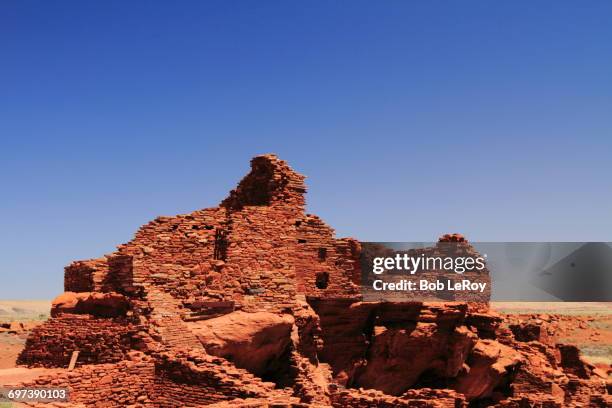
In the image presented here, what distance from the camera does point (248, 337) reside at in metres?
20.3

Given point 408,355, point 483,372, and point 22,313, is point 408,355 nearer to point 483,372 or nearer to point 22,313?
point 483,372

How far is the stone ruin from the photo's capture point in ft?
59.0

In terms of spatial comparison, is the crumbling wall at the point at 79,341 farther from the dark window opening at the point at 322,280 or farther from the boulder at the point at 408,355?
the boulder at the point at 408,355

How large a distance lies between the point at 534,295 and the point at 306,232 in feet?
55.8

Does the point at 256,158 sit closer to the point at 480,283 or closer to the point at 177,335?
the point at 177,335

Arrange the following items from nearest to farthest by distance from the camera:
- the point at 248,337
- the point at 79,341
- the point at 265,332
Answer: the point at 79,341, the point at 248,337, the point at 265,332

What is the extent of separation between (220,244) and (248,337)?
4.41 meters

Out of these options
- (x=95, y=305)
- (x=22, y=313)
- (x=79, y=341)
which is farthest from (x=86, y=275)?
(x=22, y=313)

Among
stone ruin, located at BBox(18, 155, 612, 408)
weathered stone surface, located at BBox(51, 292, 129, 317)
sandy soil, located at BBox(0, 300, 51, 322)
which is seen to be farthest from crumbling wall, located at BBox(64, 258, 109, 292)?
sandy soil, located at BBox(0, 300, 51, 322)

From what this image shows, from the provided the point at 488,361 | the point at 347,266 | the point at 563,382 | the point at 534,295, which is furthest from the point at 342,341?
the point at 534,295

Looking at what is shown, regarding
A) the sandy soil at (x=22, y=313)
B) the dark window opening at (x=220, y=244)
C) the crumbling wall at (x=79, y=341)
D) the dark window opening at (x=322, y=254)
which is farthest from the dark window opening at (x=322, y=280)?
the sandy soil at (x=22, y=313)

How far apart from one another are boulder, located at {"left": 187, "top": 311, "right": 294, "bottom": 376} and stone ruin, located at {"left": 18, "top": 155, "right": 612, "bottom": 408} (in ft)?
0.12

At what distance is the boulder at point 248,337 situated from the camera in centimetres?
1984

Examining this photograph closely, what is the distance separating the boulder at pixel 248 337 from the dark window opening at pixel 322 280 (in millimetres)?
5388
